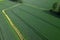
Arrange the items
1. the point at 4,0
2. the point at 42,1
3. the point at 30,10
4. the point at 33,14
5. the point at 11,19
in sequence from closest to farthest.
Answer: the point at 11,19 < the point at 33,14 < the point at 30,10 < the point at 42,1 < the point at 4,0

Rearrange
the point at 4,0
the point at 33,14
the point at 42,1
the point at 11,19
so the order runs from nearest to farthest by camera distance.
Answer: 1. the point at 11,19
2. the point at 33,14
3. the point at 42,1
4. the point at 4,0

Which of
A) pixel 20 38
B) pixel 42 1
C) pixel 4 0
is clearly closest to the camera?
pixel 20 38

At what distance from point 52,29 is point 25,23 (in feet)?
3.05

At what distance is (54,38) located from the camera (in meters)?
3.95

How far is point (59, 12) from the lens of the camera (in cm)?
594

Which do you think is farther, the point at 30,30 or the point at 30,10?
the point at 30,10

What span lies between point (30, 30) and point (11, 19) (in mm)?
1116

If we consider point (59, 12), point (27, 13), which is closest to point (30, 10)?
point (27, 13)

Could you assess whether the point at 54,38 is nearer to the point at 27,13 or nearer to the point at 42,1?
the point at 27,13

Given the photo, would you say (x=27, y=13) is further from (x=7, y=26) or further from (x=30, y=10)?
(x=7, y=26)

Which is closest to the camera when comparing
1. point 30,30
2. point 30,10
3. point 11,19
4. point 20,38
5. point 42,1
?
point 20,38

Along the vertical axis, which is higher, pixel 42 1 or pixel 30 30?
pixel 30 30

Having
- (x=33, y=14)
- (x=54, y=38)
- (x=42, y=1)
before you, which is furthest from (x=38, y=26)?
(x=42, y=1)

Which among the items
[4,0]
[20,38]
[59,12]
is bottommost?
[4,0]
